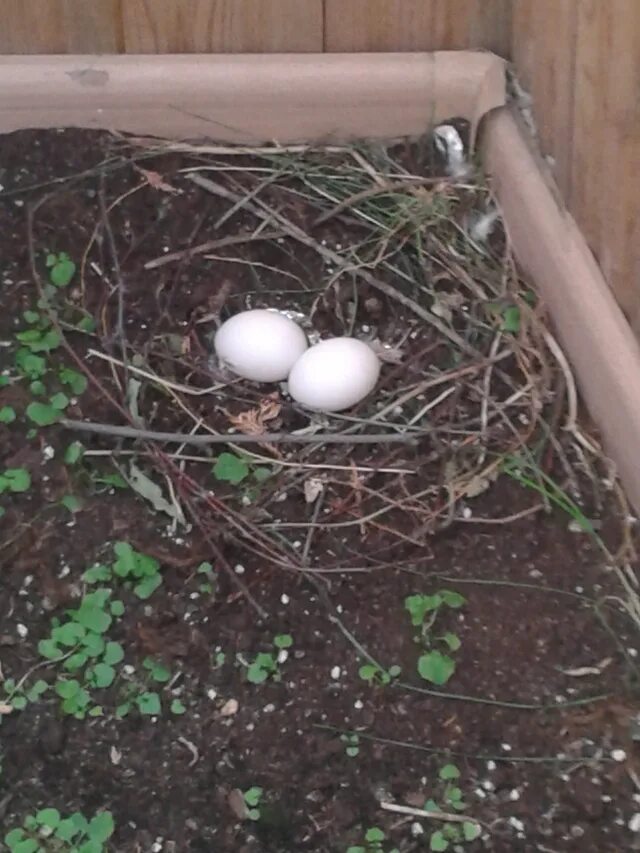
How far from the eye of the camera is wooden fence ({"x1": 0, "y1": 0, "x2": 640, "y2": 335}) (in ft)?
3.86

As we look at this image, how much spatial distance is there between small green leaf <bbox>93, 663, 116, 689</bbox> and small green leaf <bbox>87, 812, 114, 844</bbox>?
12 centimetres

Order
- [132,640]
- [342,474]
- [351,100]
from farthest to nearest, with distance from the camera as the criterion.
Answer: [351,100], [342,474], [132,640]

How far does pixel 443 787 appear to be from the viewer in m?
0.94

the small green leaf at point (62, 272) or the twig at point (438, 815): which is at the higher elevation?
the small green leaf at point (62, 272)

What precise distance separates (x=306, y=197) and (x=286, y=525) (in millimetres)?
442

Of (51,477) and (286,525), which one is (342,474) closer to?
(286,525)

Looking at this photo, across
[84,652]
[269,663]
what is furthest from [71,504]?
[269,663]

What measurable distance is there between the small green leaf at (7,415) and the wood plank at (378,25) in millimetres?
611

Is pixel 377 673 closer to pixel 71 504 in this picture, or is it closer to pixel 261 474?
pixel 261 474

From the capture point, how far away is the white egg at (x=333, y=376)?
3.68 feet

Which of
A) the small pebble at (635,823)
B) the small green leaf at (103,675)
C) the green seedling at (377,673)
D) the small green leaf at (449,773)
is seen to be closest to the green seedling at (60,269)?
the small green leaf at (103,675)

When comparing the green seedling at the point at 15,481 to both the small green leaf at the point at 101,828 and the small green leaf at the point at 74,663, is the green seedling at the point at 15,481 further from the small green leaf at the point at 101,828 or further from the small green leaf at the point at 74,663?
the small green leaf at the point at 101,828

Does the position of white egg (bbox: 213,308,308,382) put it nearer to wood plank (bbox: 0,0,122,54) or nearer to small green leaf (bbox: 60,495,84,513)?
small green leaf (bbox: 60,495,84,513)

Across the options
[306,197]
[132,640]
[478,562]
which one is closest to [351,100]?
[306,197]
